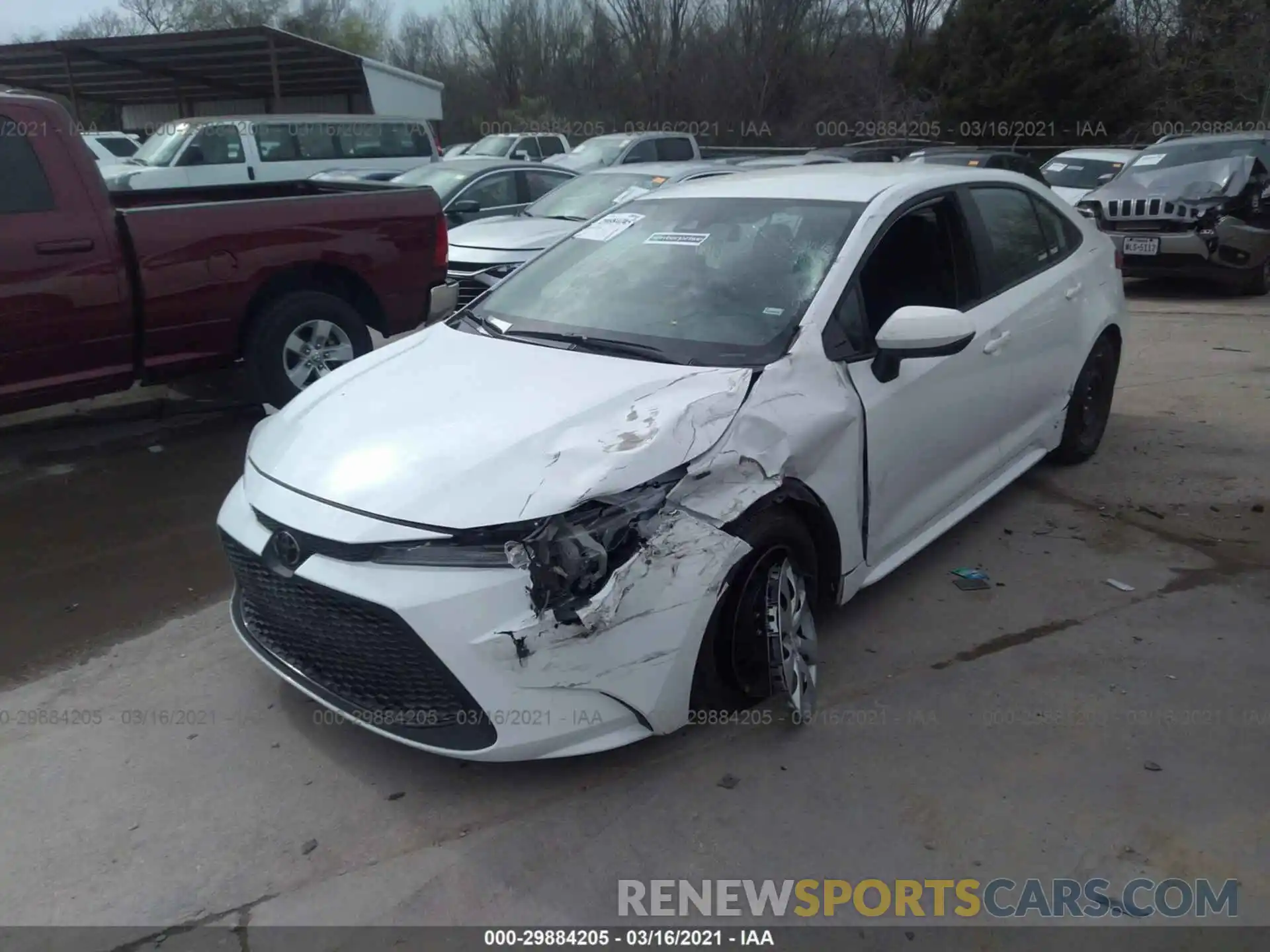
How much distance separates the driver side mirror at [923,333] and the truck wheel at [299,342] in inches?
153

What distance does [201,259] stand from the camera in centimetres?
586

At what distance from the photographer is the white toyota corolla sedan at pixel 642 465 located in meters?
2.77

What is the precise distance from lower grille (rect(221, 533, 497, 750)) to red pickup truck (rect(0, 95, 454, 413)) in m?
3.03

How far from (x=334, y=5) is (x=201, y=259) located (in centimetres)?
5738

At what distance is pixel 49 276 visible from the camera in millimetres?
5312

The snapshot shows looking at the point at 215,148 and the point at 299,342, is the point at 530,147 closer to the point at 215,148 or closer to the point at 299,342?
the point at 215,148

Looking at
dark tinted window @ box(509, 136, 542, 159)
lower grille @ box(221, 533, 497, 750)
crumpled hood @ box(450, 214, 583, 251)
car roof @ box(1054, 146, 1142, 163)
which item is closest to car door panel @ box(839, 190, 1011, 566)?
lower grille @ box(221, 533, 497, 750)

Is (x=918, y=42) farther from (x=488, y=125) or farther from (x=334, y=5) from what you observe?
(x=334, y=5)

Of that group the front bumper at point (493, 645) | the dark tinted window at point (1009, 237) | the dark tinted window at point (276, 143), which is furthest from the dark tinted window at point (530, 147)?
the front bumper at point (493, 645)

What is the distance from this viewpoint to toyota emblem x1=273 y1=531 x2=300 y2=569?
2.96 metres

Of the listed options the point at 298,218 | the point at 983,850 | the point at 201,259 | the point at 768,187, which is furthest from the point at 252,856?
the point at 298,218

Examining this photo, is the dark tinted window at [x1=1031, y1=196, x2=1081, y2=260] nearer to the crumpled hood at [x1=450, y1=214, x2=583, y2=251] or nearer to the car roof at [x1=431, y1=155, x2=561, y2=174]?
the crumpled hood at [x1=450, y1=214, x2=583, y2=251]

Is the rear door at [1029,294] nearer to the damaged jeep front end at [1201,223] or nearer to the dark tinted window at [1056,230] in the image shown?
the dark tinted window at [1056,230]

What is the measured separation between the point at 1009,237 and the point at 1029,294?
0.28 meters
